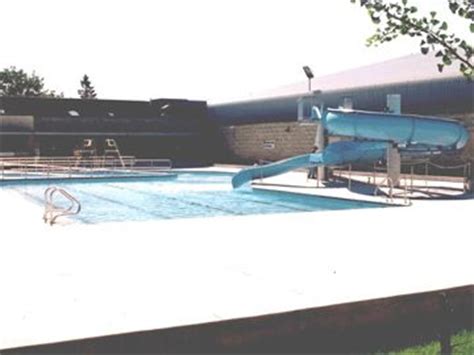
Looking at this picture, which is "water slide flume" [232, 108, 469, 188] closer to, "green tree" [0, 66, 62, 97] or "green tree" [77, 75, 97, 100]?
"green tree" [0, 66, 62, 97]

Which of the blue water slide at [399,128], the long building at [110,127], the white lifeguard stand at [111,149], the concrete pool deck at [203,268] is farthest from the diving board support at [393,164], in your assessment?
the long building at [110,127]

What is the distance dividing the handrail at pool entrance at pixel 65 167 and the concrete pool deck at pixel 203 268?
47.6 feet

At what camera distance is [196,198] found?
18125 millimetres

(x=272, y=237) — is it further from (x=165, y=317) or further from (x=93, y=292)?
(x=165, y=317)

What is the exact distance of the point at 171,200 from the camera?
57.8 ft

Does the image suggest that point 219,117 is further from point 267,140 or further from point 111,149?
point 111,149

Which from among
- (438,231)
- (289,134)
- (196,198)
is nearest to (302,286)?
(438,231)

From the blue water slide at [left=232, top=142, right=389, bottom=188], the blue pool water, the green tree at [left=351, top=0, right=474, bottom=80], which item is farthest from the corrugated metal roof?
the green tree at [left=351, top=0, right=474, bottom=80]

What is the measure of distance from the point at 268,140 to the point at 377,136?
15088mm

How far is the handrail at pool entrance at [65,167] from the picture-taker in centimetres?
2527

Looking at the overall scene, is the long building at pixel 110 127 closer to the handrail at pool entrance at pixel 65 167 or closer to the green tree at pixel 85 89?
the handrail at pool entrance at pixel 65 167

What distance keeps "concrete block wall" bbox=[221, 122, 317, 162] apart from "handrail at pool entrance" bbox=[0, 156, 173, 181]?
168 inches

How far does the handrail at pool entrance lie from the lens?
25.3m

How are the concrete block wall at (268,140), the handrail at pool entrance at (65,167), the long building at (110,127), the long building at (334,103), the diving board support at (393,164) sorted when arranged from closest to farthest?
the diving board support at (393,164)
the long building at (334,103)
the handrail at pool entrance at (65,167)
the concrete block wall at (268,140)
the long building at (110,127)
